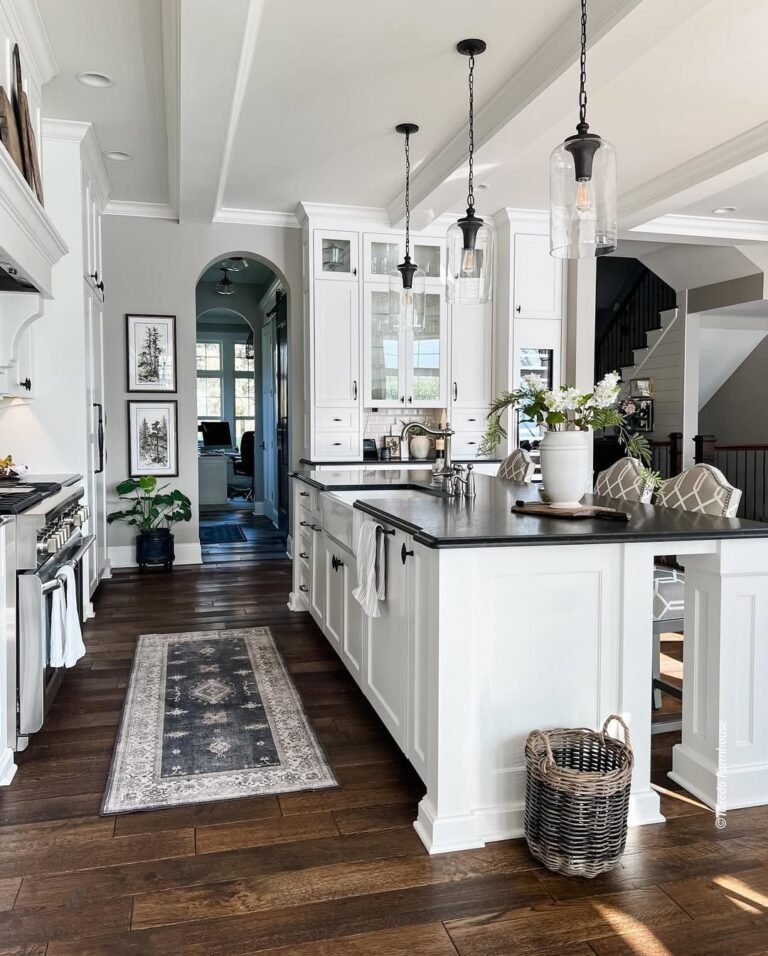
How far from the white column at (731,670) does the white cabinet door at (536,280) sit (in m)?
4.39

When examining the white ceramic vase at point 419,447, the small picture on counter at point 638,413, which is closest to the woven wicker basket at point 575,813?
the white ceramic vase at point 419,447

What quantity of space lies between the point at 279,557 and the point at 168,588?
4.92 ft

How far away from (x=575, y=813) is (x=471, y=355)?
5.09 meters

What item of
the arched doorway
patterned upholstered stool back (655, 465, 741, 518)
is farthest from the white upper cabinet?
patterned upholstered stool back (655, 465, 741, 518)

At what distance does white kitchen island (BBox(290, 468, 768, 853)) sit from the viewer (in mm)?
2221

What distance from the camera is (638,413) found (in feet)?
31.3

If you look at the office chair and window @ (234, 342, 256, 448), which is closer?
the office chair

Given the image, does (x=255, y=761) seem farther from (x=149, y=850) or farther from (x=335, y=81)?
(x=335, y=81)

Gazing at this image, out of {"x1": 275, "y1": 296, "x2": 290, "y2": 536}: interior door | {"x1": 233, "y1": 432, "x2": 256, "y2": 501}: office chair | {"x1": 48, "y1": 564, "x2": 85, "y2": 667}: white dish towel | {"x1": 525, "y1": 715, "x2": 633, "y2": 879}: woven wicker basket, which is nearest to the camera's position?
{"x1": 525, "y1": 715, "x2": 633, "y2": 879}: woven wicker basket

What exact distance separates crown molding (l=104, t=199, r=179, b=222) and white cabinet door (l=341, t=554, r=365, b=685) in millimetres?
4190

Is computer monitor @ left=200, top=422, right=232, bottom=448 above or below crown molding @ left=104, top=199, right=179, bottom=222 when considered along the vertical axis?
below

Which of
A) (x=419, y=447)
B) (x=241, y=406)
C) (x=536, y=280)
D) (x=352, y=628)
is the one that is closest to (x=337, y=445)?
(x=419, y=447)

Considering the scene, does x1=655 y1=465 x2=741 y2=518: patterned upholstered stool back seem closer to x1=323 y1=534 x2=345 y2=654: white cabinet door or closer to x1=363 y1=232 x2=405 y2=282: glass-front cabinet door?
x1=323 y1=534 x2=345 y2=654: white cabinet door

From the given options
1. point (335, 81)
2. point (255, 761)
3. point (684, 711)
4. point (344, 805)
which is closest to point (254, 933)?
point (344, 805)
